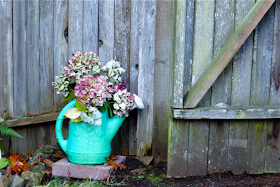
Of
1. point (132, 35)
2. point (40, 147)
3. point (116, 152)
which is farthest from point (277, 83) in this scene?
point (40, 147)

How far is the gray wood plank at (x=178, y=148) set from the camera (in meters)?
2.11

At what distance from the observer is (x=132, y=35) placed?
2.48 meters

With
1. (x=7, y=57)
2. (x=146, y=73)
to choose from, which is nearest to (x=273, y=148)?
(x=146, y=73)

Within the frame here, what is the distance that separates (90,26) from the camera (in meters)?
2.55

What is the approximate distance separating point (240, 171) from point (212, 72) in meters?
0.79

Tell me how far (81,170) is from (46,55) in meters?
1.13

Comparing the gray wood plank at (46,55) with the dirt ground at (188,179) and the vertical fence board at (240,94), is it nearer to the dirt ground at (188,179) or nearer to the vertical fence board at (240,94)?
the dirt ground at (188,179)

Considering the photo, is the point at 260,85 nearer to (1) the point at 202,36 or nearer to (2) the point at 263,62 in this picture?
(2) the point at 263,62

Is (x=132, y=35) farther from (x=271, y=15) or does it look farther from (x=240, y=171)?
(x=240, y=171)

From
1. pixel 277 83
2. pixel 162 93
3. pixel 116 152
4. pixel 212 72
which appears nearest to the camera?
pixel 212 72

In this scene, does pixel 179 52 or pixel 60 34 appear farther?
pixel 60 34

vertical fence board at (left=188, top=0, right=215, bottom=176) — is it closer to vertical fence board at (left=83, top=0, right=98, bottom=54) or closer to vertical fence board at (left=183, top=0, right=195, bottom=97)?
vertical fence board at (left=183, top=0, right=195, bottom=97)

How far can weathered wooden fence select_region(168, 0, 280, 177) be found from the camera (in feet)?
6.66

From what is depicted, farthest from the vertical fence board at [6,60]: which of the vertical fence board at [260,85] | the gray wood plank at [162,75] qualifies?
the vertical fence board at [260,85]
